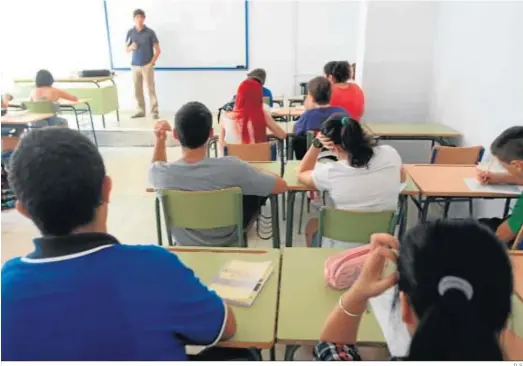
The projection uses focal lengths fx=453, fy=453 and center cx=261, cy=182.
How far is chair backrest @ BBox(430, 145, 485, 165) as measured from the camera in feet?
10.8

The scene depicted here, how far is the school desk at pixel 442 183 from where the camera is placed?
254 cm

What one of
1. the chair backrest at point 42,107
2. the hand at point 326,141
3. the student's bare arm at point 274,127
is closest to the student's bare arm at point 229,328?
the hand at point 326,141

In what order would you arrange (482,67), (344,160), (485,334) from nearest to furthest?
1. (485,334)
2. (344,160)
3. (482,67)

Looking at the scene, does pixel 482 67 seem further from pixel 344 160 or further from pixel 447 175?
pixel 344 160

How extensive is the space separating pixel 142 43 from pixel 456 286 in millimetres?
7413

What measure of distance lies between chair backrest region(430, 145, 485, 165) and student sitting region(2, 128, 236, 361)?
2.71 metres

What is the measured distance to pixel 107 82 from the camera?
26.4 ft

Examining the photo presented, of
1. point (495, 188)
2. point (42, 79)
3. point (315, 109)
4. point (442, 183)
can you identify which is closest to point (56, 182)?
point (442, 183)

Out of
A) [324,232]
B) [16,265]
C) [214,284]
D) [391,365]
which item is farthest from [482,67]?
Result: [16,265]

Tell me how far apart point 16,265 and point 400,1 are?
4524 mm

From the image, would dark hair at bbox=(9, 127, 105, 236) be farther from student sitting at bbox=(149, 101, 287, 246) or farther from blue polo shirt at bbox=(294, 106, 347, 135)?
blue polo shirt at bbox=(294, 106, 347, 135)

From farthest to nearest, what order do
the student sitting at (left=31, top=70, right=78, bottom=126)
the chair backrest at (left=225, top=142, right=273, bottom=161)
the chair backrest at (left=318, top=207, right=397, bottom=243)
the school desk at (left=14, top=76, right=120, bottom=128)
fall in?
the school desk at (left=14, top=76, right=120, bottom=128) → the student sitting at (left=31, top=70, right=78, bottom=126) → the chair backrest at (left=225, top=142, right=273, bottom=161) → the chair backrest at (left=318, top=207, right=397, bottom=243)

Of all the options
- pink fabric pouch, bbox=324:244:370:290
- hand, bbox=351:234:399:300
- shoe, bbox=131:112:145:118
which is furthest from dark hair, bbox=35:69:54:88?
hand, bbox=351:234:399:300

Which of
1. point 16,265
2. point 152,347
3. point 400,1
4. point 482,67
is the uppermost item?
point 400,1
